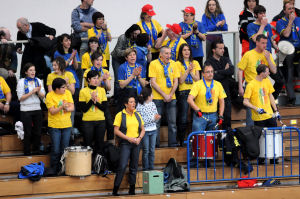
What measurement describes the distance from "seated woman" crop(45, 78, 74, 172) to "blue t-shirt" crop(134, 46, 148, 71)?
5.16 ft

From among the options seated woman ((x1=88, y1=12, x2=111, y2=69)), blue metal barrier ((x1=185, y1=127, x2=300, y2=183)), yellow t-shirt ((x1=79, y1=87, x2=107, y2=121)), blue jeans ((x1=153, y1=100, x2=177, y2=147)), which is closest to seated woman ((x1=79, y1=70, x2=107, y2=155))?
yellow t-shirt ((x1=79, y1=87, x2=107, y2=121))

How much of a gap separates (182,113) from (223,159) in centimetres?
116

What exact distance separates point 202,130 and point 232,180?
0.94 metres

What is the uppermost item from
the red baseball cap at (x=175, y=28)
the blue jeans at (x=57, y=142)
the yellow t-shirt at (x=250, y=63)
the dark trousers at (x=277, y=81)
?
the red baseball cap at (x=175, y=28)

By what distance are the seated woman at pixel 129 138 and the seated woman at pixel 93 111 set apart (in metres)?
0.54

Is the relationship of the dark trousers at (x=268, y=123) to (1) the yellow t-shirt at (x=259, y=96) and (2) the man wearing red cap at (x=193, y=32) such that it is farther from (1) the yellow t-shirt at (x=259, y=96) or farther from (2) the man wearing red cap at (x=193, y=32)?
(2) the man wearing red cap at (x=193, y=32)

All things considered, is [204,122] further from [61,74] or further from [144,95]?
[61,74]

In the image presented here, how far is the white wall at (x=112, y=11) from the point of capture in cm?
1333

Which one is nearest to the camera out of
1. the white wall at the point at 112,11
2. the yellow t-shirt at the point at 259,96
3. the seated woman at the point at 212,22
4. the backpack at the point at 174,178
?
the backpack at the point at 174,178

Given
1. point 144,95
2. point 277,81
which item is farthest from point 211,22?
point 144,95

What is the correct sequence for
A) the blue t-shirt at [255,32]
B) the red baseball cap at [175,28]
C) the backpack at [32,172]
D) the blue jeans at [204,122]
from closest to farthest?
the backpack at [32,172], the blue jeans at [204,122], the red baseball cap at [175,28], the blue t-shirt at [255,32]

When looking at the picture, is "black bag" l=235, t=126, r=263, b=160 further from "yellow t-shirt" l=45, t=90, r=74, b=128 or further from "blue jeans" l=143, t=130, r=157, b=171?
"yellow t-shirt" l=45, t=90, r=74, b=128

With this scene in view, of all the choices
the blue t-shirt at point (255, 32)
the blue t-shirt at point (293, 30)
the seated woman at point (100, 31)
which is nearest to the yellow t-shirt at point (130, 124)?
the seated woman at point (100, 31)

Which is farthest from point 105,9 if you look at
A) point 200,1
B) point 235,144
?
point 235,144
